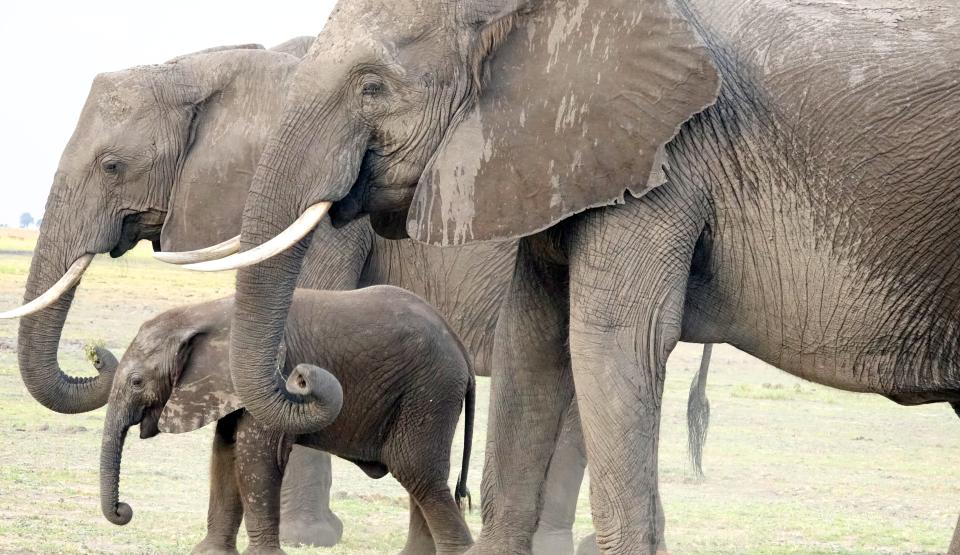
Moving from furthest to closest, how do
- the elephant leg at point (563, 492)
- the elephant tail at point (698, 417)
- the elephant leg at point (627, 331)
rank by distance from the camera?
the elephant tail at point (698, 417), the elephant leg at point (563, 492), the elephant leg at point (627, 331)

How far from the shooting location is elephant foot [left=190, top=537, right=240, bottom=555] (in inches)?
217

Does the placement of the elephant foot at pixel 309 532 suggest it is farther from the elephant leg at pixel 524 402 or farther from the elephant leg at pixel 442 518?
the elephant leg at pixel 524 402

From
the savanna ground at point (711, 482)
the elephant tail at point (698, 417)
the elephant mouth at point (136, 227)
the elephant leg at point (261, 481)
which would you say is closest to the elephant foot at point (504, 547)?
the elephant leg at point (261, 481)

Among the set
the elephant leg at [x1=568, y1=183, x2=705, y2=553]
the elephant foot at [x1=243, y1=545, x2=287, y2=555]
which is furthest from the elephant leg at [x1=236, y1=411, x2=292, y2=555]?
the elephant leg at [x1=568, y1=183, x2=705, y2=553]

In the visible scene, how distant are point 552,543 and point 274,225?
2.96m

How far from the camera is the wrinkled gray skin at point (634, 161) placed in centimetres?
417

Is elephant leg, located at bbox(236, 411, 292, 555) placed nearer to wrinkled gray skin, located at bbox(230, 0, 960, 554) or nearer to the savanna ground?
the savanna ground

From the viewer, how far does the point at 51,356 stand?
6020 millimetres

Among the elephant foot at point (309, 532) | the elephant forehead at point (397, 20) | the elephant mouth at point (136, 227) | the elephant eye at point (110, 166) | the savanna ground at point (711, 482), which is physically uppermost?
the elephant forehead at point (397, 20)

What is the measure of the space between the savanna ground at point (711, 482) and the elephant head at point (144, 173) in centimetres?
79

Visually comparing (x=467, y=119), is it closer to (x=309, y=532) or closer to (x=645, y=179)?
(x=645, y=179)

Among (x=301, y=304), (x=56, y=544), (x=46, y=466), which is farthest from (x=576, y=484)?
(x=46, y=466)

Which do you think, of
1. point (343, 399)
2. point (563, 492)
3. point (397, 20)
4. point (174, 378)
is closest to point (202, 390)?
point (174, 378)

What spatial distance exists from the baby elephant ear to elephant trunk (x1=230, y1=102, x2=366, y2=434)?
49.0 inches
